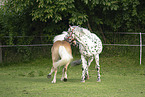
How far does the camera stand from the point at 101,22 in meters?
20.1

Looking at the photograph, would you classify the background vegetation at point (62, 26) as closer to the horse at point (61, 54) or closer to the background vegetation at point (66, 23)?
the background vegetation at point (66, 23)

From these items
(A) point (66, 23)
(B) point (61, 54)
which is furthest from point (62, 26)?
(B) point (61, 54)

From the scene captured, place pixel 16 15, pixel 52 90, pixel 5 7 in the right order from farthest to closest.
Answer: pixel 16 15
pixel 5 7
pixel 52 90

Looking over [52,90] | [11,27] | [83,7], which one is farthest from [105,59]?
[52,90]

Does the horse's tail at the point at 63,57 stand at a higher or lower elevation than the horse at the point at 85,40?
lower

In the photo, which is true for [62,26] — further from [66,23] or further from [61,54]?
[61,54]

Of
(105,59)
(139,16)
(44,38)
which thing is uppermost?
(139,16)

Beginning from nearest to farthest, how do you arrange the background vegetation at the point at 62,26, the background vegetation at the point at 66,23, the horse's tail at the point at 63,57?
1. the horse's tail at the point at 63,57
2. the background vegetation at the point at 62,26
3. the background vegetation at the point at 66,23

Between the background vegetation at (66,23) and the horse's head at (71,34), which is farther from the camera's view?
the background vegetation at (66,23)

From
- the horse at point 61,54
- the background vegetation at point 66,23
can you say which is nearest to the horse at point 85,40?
the horse at point 61,54

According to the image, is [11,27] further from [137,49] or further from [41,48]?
[137,49]

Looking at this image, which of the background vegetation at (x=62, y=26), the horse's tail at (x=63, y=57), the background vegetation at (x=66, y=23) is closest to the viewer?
the horse's tail at (x=63, y=57)

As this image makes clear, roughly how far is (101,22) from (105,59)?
7.38 ft

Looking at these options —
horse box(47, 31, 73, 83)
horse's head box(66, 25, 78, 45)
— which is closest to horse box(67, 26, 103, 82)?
horse's head box(66, 25, 78, 45)
